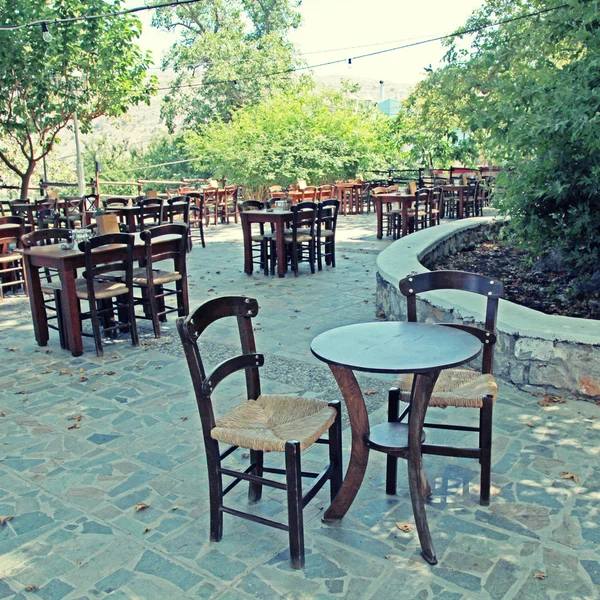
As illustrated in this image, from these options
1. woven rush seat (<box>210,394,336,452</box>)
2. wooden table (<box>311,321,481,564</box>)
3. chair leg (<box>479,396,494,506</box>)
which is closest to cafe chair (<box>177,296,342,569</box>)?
woven rush seat (<box>210,394,336,452</box>)

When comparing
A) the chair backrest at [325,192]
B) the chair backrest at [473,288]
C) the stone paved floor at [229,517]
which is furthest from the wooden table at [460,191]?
the chair backrest at [473,288]

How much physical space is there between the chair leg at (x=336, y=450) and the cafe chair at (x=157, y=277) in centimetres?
297

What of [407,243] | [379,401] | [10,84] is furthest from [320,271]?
[10,84]

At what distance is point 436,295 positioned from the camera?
15.5 ft

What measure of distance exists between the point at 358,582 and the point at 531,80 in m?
4.55

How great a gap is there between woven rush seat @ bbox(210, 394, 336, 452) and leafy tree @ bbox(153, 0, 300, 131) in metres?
23.2

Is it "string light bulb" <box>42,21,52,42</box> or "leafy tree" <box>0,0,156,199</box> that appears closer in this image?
"string light bulb" <box>42,21,52,42</box>

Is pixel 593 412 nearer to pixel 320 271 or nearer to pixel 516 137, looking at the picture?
pixel 516 137

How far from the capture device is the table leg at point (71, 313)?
5.01m

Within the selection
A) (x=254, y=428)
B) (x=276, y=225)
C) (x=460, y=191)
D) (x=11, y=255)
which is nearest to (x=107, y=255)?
(x=11, y=255)

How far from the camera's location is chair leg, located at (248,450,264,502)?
2858 millimetres

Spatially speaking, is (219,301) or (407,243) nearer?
(219,301)

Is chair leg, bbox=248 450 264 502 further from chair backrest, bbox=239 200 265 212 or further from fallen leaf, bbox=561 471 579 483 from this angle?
chair backrest, bbox=239 200 265 212

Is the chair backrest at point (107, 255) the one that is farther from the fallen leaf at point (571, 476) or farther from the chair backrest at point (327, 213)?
the fallen leaf at point (571, 476)
